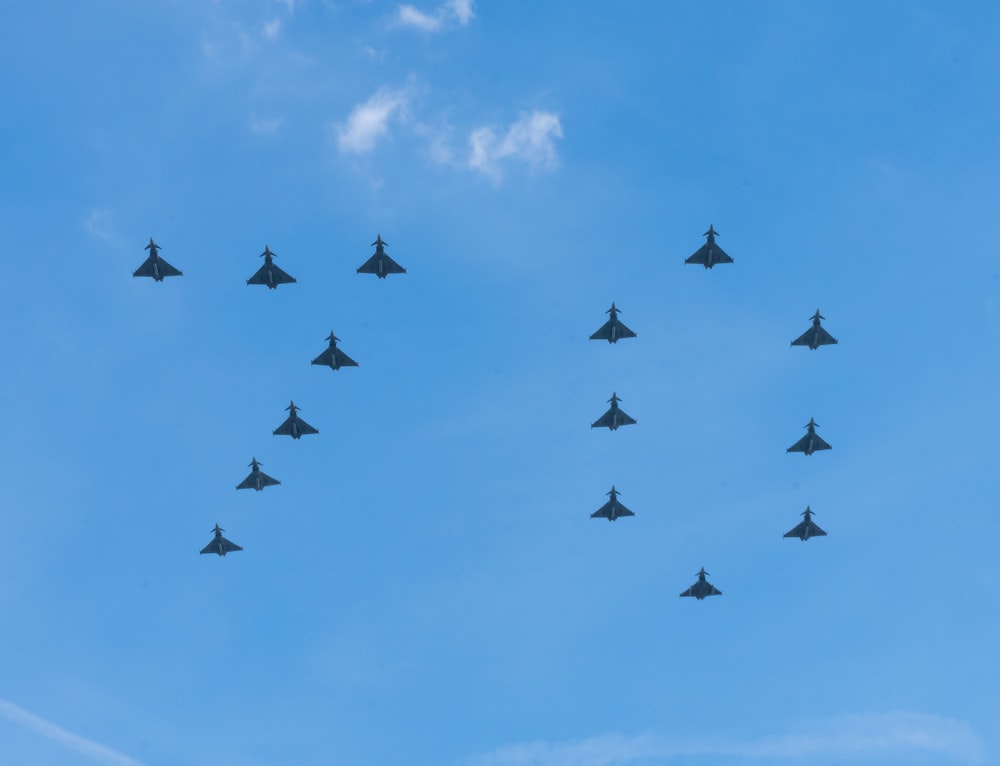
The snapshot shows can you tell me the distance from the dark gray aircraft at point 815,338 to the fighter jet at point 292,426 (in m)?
43.4

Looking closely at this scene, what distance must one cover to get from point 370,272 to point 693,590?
132 feet

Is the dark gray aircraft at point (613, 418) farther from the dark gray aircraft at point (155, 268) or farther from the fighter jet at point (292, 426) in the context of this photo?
the dark gray aircraft at point (155, 268)

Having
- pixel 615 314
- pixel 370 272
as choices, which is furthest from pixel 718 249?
pixel 370 272

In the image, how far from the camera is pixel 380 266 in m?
119

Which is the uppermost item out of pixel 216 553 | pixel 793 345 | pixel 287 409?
pixel 793 345

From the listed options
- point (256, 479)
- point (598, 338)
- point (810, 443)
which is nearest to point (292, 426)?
point (256, 479)

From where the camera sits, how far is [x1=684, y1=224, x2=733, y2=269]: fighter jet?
119250 mm

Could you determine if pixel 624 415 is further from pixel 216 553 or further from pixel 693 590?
pixel 216 553

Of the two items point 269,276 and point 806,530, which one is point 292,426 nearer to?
point 269,276

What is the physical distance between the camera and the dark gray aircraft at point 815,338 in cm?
12119

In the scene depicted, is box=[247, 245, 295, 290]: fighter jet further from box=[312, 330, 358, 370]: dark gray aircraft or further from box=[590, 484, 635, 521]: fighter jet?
box=[590, 484, 635, 521]: fighter jet

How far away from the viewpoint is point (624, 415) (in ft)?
409

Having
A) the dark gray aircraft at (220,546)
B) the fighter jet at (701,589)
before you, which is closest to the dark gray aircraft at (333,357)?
the dark gray aircraft at (220,546)

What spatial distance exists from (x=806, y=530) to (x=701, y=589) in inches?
422
